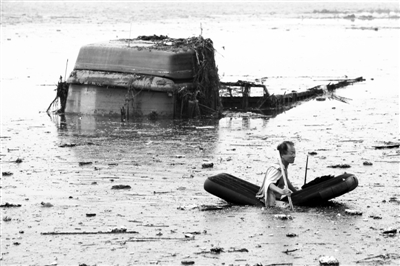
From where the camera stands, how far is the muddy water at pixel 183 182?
10500mm

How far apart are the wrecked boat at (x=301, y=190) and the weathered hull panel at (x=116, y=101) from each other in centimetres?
930

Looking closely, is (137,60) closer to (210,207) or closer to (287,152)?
(210,207)

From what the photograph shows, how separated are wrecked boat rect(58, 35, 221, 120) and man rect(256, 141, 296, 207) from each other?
983 centimetres

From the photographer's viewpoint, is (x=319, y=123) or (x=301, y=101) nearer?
(x=319, y=123)

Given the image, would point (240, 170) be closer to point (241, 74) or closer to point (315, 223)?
point (315, 223)

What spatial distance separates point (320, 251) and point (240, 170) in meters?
5.72

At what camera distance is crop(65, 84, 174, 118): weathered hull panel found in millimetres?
22281

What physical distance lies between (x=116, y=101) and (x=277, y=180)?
11.1 m

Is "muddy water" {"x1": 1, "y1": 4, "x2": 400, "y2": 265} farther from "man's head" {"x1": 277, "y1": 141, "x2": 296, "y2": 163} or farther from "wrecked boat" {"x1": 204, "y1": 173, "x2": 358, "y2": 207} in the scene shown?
"man's head" {"x1": 277, "y1": 141, "x2": 296, "y2": 163}

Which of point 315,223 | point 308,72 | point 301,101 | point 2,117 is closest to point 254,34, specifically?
point 308,72

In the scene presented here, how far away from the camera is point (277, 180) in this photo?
1209 cm

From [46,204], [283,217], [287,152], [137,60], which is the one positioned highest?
[137,60]

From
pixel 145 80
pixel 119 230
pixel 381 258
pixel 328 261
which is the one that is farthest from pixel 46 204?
pixel 145 80

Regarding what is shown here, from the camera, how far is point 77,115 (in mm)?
23266
